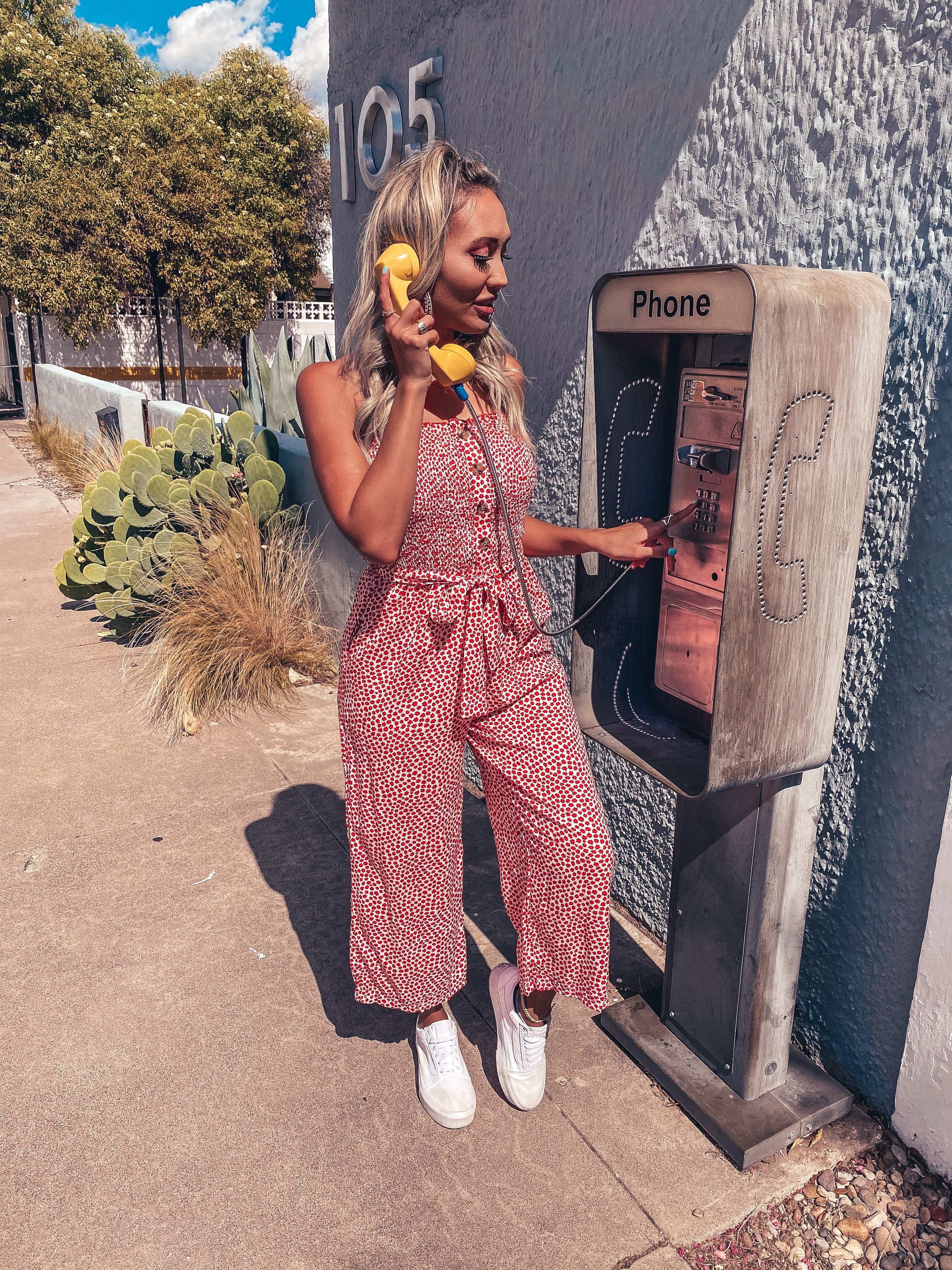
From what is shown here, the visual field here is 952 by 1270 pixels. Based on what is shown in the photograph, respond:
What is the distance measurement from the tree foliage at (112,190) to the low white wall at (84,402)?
4904 millimetres

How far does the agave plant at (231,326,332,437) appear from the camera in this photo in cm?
556

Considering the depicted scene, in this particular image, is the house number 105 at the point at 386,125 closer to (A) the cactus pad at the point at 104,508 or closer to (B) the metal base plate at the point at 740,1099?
(A) the cactus pad at the point at 104,508

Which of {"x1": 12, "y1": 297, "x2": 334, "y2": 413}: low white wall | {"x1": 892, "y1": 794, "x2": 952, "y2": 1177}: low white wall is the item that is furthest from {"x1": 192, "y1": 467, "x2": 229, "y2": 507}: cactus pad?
{"x1": 12, "y1": 297, "x2": 334, "y2": 413}: low white wall

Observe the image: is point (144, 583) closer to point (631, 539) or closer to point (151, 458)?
point (151, 458)

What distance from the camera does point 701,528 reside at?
6.11 ft

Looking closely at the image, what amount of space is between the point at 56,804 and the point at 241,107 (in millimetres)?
26321

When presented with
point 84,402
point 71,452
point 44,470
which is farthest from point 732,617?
point 44,470

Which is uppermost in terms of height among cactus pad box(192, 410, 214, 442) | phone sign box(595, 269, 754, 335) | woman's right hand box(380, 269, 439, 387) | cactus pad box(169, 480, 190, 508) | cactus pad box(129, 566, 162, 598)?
phone sign box(595, 269, 754, 335)

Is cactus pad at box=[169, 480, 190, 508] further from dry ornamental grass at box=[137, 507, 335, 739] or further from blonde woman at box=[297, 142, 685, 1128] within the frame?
blonde woman at box=[297, 142, 685, 1128]

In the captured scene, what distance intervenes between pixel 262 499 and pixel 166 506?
0.57 m

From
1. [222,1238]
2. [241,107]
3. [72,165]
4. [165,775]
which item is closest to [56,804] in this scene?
[165,775]

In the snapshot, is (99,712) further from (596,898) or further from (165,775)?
(596,898)

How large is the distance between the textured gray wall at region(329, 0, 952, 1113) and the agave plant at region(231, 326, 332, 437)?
2.92 metres

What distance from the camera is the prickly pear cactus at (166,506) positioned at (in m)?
4.70
